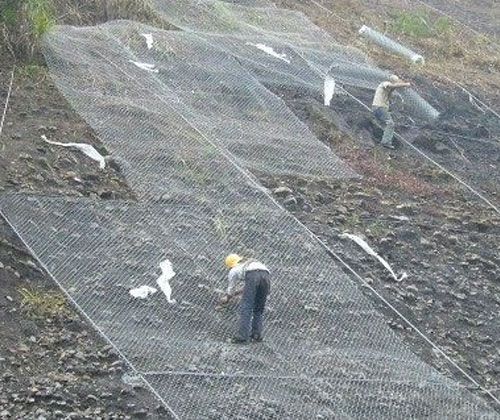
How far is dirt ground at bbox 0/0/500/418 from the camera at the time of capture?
8.20 meters

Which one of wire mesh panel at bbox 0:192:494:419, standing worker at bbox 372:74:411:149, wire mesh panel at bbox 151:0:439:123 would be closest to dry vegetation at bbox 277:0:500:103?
wire mesh panel at bbox 151:0:439:123

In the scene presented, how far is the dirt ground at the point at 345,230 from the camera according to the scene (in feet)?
26.9

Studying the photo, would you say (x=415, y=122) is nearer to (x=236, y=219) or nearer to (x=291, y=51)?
(x=291, y=51)

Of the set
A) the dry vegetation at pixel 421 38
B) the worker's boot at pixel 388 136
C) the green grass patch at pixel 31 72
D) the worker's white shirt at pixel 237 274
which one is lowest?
the dry vegetation at pixel 421 38

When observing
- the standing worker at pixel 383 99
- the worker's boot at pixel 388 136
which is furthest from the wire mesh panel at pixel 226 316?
→ the standing worker at pixel 383 99

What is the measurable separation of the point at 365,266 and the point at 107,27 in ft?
16.7

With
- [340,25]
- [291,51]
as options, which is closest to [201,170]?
[291,51]

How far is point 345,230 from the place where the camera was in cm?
1148

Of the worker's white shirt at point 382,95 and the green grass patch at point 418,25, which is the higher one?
the worker's white shirt at point 382,95

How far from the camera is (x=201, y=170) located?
36.5 ft

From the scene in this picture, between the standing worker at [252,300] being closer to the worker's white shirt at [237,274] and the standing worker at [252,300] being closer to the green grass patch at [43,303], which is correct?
the worker's white shirt at [237,274]

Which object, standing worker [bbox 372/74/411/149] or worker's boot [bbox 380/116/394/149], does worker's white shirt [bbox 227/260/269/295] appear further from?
standing worker [bbox 372/74/411/149]

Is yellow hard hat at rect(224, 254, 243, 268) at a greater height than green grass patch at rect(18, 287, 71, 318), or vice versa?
yellow hard hat at rect(224, 254, 243, 268)

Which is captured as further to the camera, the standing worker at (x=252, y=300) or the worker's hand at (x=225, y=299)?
the worker's hand at (x=225, y=299)
